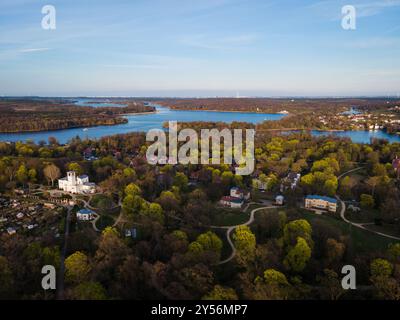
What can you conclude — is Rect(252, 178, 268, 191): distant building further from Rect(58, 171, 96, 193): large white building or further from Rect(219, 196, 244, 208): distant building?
Rect(58, 171, 96, 193): large white building

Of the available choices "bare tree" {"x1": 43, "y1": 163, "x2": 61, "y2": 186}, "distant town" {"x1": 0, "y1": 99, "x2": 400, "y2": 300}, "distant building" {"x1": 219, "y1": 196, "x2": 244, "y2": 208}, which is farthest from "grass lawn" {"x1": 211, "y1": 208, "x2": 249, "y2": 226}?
"bare tree" {"x1": 43, "y1": 163, "x2": 61, "y2": 186}

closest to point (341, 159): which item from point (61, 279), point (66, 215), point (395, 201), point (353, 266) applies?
point (395, 201)

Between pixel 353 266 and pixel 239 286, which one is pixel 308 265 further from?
pixel 239 286

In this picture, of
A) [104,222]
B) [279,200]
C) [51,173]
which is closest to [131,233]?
[104,222]

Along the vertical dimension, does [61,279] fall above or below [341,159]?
below

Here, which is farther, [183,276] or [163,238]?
[163,238]

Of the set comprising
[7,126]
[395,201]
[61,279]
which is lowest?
[61,279]

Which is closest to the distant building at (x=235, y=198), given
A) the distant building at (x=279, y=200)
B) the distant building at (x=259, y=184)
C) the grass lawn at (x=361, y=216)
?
the distant building at (x=279, y=200)
